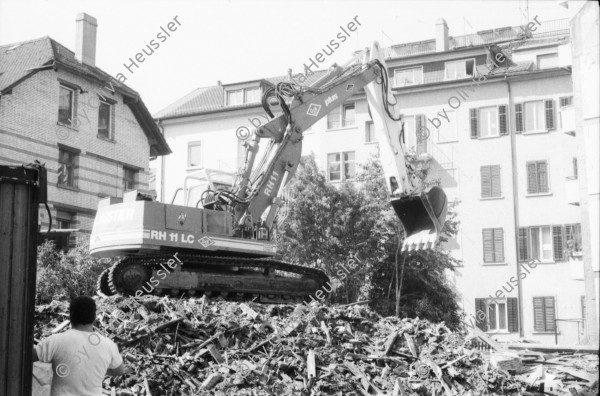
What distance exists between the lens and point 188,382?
1034 centimetres

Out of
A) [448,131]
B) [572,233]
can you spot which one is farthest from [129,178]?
[572,233]

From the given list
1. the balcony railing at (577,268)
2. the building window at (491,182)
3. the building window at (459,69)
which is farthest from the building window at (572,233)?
the building window at (459,69)

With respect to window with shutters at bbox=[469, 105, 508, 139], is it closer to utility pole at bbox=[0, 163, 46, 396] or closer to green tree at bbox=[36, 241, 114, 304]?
green tree at bbox=[36, 241, 114, 304]

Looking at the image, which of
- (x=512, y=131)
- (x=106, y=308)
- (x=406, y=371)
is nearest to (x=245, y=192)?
(x=106, y=308)

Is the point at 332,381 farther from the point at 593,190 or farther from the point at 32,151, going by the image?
the point at 32,151

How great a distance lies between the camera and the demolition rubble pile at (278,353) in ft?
34.3

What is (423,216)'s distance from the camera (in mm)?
15578

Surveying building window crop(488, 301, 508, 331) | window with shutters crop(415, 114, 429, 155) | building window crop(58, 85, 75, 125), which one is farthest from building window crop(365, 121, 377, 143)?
building window crop(58, 85, 75, 125)

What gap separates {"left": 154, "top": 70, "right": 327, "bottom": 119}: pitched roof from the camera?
136 ft

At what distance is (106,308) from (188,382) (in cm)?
290

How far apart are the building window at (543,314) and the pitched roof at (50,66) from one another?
16.9 m

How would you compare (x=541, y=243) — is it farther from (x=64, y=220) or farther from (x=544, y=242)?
(x=64, y=220)

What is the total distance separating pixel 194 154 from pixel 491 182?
1541 centimetres

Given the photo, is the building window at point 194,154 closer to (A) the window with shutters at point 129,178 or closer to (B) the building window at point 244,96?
(B) the building window at point 244,96
